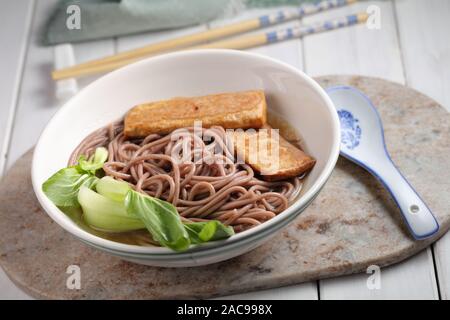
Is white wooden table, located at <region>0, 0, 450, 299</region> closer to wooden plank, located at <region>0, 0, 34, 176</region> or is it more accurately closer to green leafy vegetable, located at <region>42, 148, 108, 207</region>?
wooden plank, located at <region>0, 0, 34, 176</region>

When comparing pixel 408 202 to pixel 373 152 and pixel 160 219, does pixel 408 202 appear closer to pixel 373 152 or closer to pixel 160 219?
pixel 373 152

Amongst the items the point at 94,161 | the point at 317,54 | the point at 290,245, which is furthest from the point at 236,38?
the point at 290,245

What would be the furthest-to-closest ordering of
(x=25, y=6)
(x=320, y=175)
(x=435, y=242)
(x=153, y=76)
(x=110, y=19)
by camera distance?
(x=25, y=6) → (x=110, y=19) → (x=153, y=76) → (x=435, y=242) → (x=320, y=175)

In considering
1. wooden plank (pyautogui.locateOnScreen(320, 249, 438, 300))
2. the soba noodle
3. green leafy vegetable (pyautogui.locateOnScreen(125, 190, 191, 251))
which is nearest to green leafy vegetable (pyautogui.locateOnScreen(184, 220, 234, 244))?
green leafy vegetable (pyautogui.locateOnScreen(125, 190, 191, 251))

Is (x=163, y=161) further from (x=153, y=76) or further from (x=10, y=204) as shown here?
(x=10, y=204)

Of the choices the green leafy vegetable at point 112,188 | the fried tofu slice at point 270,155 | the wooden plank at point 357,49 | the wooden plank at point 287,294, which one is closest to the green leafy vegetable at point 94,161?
the green leafy vegetable at point 112,188

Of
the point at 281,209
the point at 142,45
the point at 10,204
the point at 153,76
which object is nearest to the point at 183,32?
the point at 142,45
